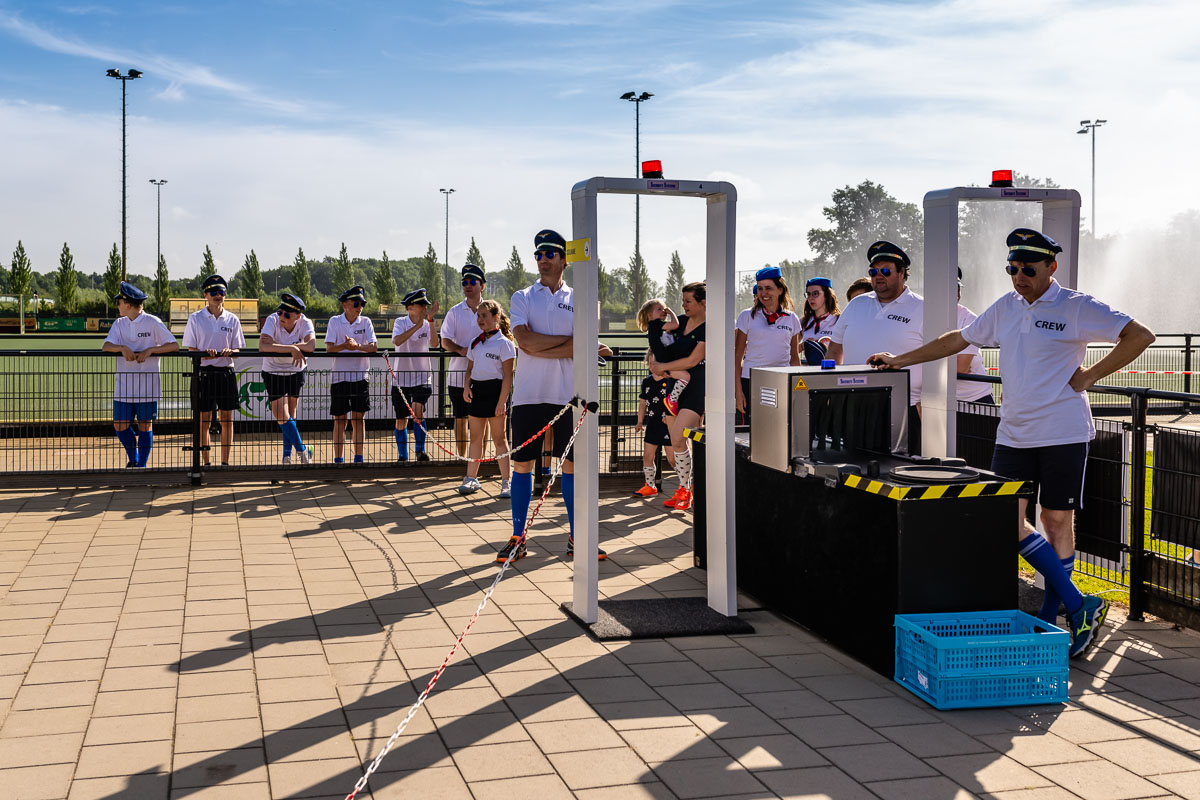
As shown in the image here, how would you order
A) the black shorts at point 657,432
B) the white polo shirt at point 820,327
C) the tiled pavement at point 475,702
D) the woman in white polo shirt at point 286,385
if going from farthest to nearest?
the woman in white polo shirt at point 286,385
the white polo shirt at point 820,327
the black shorts at point 657,432
the tiled pavement at point 475,702

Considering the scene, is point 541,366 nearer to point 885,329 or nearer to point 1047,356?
point 885,329

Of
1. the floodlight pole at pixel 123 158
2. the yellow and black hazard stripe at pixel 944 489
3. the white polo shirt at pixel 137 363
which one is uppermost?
the floodlight pole at pixel 123 158

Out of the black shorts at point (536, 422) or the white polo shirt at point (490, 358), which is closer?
the black shorts at point (536, 422)

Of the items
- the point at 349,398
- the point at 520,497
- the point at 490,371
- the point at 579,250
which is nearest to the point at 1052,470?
the point at 579,250

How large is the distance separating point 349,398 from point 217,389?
136cm

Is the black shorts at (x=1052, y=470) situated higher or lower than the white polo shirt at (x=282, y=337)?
lower

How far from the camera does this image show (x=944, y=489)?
4996mm

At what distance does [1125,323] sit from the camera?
5.25 m

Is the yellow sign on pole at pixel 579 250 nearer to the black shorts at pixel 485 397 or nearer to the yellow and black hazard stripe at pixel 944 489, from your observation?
the yellow and black hazard stripe at pixel 944 489

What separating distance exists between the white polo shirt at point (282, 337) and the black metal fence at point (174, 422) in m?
0.24

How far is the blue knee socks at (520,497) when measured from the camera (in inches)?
296

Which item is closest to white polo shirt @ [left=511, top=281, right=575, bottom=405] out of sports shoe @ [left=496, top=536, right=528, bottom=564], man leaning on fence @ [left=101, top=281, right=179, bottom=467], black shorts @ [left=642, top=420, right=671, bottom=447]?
sports shoe @ [left=496, top=536, right=528, bottom=564]

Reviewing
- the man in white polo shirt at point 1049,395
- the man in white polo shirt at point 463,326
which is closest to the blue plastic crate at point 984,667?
the man in white polo shirt at point 1049,395

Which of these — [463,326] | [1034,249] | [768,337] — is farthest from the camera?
[463,326]
